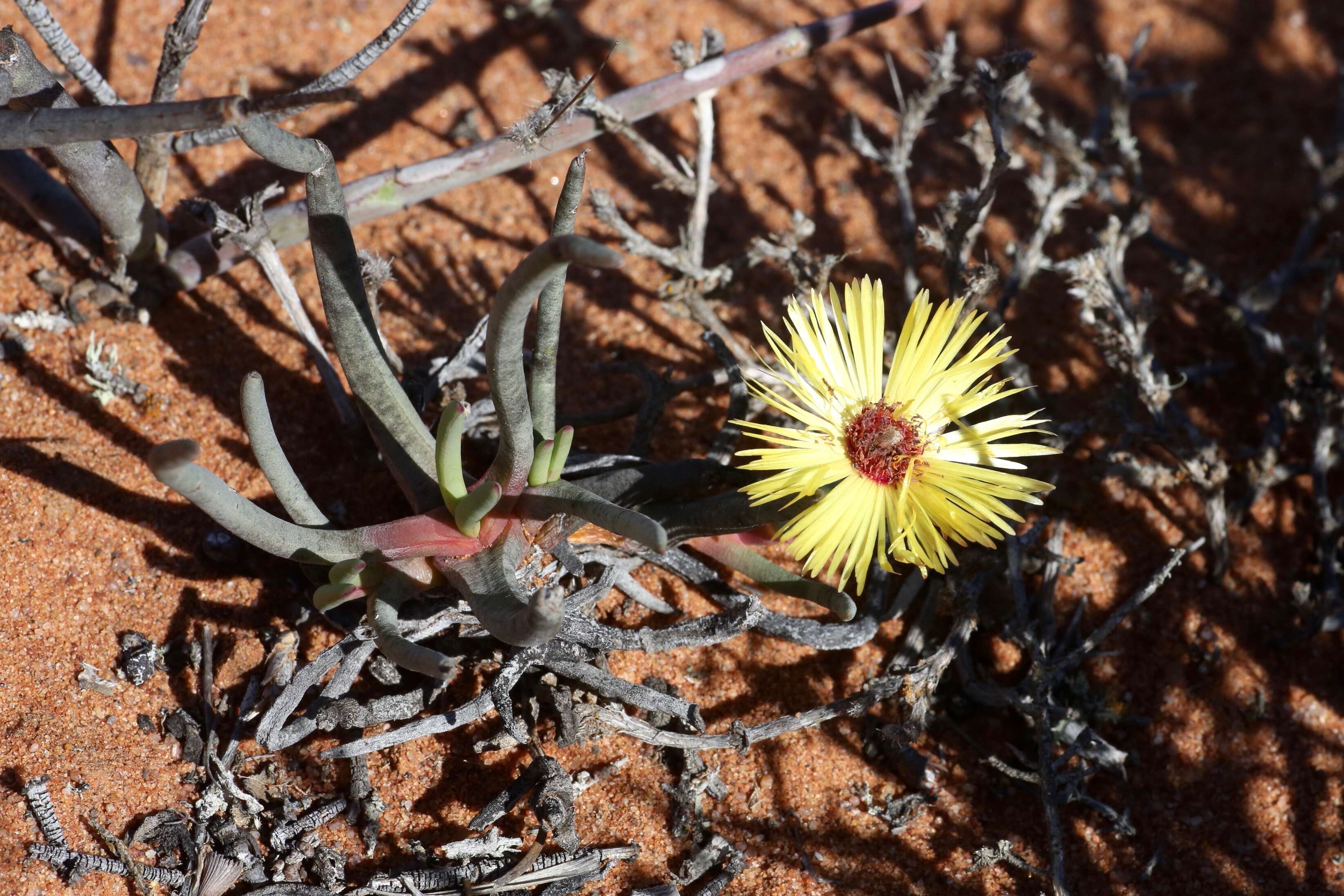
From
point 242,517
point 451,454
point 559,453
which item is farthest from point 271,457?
point 559,453

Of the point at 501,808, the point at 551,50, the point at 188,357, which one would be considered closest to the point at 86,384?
the point at 188,357

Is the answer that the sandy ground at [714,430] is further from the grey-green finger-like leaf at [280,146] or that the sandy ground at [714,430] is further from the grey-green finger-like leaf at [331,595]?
the grey-green finger-like leaf at [280,146]

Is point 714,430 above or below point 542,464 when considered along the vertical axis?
above

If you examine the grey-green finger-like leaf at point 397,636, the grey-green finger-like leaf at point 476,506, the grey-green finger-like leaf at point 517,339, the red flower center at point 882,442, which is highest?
the red flower center at point 882,442

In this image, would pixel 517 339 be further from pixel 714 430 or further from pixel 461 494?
pixel 714 430

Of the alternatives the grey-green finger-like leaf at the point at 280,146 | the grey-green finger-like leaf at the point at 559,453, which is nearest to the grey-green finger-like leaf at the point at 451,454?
the grey-green finger-like leaf at the point at 559,453

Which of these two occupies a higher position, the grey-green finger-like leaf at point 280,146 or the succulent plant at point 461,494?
the grey-green finger-like leaf at point 280,146

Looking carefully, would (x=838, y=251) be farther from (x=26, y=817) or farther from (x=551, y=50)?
(x=26, y=817)

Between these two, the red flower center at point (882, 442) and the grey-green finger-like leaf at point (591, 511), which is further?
the red flower center at point (882, 442)
